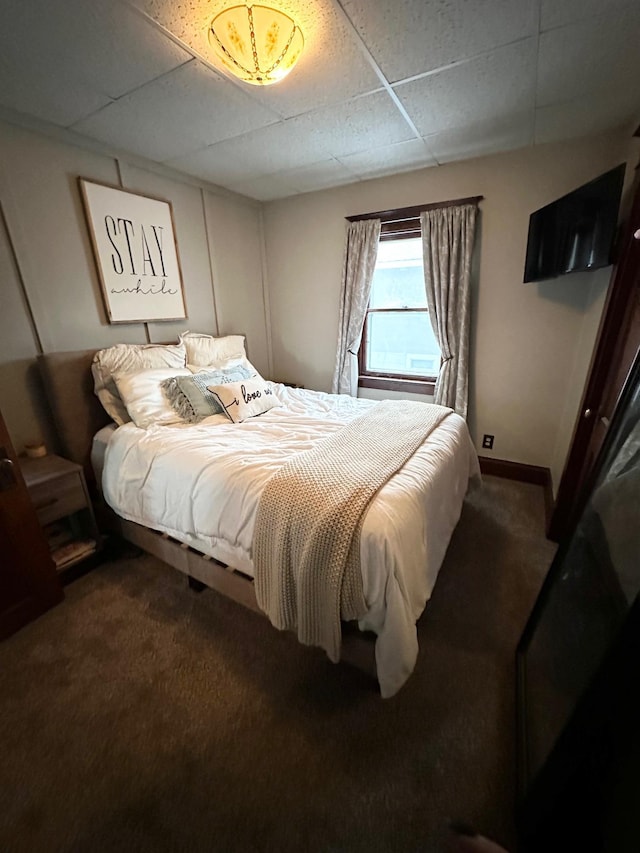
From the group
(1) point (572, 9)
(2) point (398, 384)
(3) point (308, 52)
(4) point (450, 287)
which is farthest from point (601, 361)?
(3) point (308, 52)

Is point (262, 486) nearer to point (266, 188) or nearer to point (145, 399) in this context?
point (145, 399)

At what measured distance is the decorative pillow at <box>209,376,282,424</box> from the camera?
2266 mm

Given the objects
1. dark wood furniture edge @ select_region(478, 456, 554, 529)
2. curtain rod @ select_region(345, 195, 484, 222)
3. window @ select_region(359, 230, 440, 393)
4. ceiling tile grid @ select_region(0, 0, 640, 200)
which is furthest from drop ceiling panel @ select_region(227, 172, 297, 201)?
dark wood furniture edge @ select_region(478, 456, 554, 529)

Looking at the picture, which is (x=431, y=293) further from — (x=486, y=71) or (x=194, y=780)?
(x=194, y=780)

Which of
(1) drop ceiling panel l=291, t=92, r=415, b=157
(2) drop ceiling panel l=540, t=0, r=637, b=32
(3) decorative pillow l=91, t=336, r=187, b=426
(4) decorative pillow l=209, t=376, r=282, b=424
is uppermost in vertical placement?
(1) drop ceiling panel l=291, t=92, r=415, b=157

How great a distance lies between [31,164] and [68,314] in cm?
84

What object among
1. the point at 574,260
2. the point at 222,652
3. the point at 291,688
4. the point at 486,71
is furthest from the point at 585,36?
the point at 222,652

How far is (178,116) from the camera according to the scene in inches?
75.5

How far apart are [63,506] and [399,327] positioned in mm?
3002

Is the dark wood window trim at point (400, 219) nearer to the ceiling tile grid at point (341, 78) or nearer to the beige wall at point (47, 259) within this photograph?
the ceiling tile grid at point (341, 78)

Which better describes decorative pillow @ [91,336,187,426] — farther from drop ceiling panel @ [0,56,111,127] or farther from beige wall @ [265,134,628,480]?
beige wall @ [265,134,628,480]

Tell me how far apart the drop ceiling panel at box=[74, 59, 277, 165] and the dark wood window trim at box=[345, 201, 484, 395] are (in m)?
1.35

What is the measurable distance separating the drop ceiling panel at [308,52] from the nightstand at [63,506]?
208 centimetres

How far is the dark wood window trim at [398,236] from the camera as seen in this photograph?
2833mm
